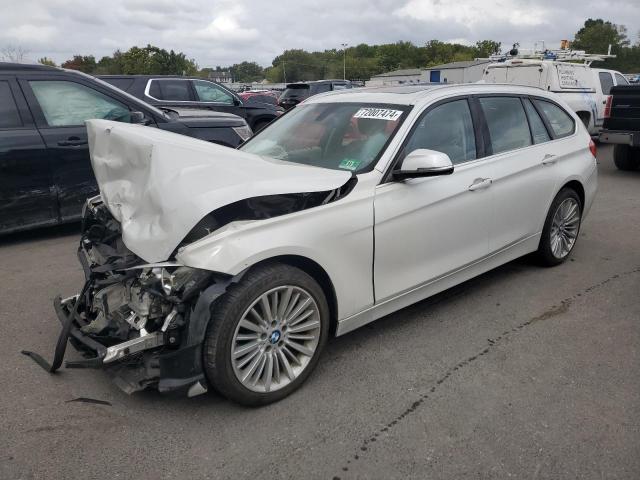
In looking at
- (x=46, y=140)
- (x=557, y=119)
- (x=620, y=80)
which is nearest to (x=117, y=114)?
(x=46, y=140)

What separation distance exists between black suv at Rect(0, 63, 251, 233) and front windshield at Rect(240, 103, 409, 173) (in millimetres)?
2318

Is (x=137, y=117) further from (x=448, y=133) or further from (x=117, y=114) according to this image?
(x=448, y=133)

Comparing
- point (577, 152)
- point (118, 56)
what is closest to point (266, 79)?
point (118, 56)

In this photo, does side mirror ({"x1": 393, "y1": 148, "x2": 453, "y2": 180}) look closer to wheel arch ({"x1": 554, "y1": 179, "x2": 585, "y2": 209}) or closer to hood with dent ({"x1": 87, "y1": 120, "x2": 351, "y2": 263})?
hood with dent ({"x1": 87, "y1": 120, "x2": 351, "y2": 263})

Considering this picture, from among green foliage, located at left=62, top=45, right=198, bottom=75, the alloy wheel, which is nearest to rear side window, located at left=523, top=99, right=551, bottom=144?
the alloy wheel

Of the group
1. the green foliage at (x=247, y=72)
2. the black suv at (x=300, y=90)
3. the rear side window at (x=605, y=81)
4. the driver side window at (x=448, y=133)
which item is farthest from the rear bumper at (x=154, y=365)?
the green foliage at (x=247, y=72)

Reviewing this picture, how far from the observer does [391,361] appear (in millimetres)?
3248

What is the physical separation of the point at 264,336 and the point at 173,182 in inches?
37.2

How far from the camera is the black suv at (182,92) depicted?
10.4 meters

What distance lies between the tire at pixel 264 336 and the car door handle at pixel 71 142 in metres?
3.83

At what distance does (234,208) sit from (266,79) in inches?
5921

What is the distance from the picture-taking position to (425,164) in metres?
3.05

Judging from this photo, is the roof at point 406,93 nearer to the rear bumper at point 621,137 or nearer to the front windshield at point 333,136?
the front windshield at point 333,136

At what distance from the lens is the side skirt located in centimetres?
314
